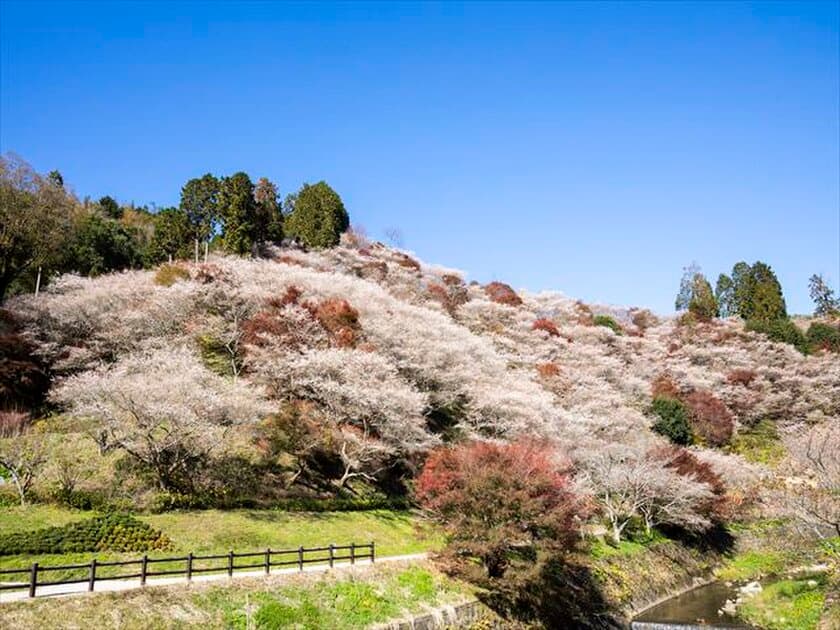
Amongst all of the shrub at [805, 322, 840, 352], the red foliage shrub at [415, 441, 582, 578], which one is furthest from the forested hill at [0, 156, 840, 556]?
the red foliage shrub at [415, 441, 582, 578]

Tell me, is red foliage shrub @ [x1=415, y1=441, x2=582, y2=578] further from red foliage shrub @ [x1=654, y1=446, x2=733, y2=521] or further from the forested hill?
red foliage shrub @ [x1=654, y1=446, x2=733, y2=521]

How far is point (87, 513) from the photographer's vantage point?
72.8 feet

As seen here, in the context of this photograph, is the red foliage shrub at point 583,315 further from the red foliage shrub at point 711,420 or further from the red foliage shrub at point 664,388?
the red foliage shrub at point 711,420

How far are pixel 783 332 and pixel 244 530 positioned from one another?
242ft

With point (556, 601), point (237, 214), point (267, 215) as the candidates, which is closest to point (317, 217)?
point (267, 215)

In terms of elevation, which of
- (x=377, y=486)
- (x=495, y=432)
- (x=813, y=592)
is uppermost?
(x=495, y=432)

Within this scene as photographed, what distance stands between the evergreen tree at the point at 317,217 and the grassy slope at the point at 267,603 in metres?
50.9

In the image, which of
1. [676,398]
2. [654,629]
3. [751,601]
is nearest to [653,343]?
[676,398]

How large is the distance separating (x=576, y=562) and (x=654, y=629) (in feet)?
16.8

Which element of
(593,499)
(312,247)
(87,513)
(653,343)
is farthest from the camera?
(653,343)

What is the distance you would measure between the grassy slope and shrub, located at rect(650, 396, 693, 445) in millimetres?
34683

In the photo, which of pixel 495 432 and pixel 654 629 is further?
pixel 495 432

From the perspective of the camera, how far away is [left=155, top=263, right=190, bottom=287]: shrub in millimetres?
43666

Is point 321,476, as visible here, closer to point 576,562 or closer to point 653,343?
point 576,562
